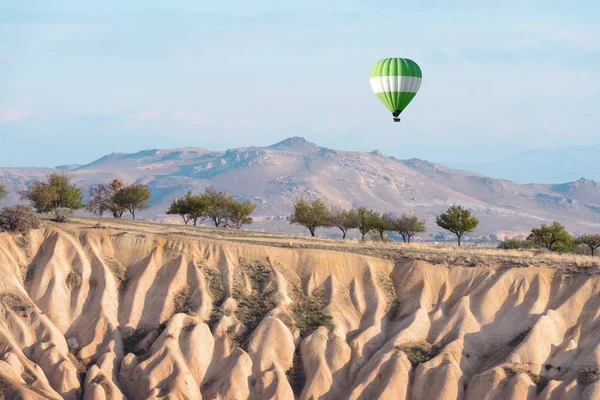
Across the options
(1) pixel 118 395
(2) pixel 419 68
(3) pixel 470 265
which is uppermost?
(2) pixel 419 68

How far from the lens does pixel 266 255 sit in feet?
247

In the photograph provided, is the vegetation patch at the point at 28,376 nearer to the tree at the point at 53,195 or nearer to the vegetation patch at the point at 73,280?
the vegetation patch at the point at 73,280

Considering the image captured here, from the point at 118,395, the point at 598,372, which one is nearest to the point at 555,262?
the point at 598,372

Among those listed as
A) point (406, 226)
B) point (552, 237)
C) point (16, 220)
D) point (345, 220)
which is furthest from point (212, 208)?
point (16, 220)

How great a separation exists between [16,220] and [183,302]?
14.0m

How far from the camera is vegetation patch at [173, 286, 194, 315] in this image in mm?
71312

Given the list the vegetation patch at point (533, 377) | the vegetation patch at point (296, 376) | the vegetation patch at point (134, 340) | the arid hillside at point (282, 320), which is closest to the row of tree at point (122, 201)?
the arid hillside at point (282, 320)

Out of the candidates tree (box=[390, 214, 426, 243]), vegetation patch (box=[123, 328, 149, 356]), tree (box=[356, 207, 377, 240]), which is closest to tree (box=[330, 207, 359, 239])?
tree (box=[356, 207, 377, 240])

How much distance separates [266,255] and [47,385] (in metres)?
19.7

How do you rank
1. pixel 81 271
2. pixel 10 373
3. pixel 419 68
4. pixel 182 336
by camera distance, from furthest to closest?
pixel 419 68
pixel 81 271
pixel 182 336
pixel 10 373

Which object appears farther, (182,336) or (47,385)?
(182,336)

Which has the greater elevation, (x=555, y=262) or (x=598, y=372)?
(x=555, y=262)

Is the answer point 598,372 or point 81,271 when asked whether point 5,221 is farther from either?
point 598,372

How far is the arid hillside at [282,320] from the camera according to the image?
6519 cm
